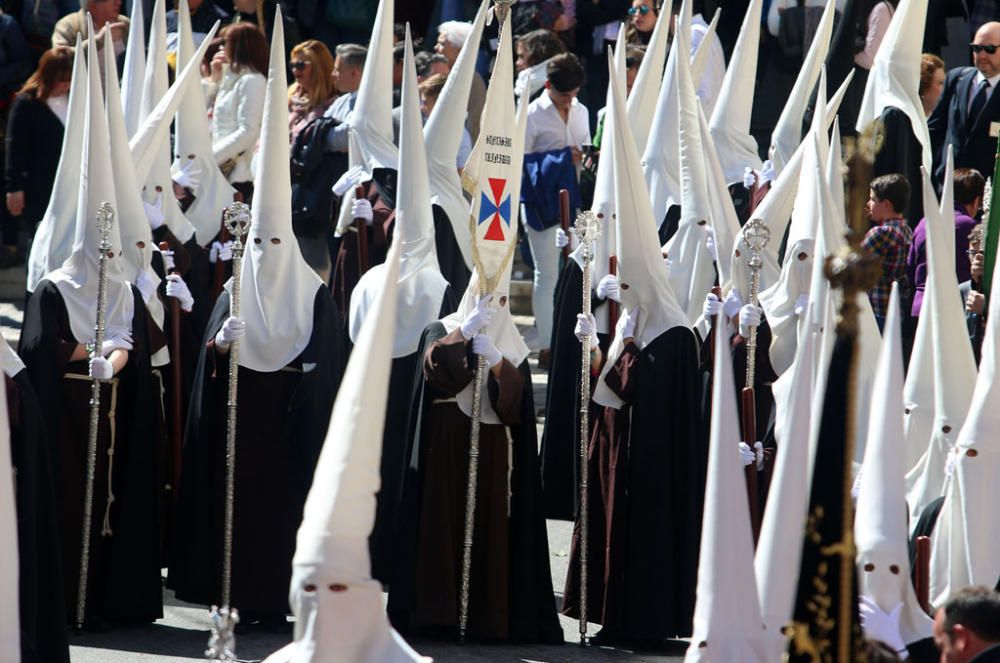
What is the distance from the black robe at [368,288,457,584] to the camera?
9.24 metres

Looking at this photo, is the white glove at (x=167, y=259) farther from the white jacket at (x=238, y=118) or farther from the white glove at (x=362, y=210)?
the white jacket at (x=238, y=118)

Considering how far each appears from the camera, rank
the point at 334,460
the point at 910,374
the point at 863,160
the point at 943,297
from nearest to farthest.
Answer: the point at 863,160 → the point at 334,460 → the point at 943,297 → the point at 910,374

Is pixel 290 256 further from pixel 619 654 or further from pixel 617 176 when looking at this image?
pixel 619 654

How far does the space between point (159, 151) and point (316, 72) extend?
210 cm

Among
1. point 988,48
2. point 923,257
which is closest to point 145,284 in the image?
point 923,257

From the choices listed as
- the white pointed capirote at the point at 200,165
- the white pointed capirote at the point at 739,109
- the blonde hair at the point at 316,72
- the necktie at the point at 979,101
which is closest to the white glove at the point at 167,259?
the white pointed capirote at the point at 200,165

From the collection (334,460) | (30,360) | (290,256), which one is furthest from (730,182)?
(334,460)

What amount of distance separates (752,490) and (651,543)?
55 cm

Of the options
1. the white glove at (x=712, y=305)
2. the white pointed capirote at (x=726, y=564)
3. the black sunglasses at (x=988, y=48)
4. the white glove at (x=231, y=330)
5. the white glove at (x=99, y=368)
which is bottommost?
the white pointed capirote at (x=726, y=564)

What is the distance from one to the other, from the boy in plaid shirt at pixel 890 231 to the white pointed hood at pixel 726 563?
492cm

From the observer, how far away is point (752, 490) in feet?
27.5

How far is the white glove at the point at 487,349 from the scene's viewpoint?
325 inches

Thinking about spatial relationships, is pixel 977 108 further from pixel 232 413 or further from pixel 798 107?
pixel 232 413

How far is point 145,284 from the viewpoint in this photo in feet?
28.9
